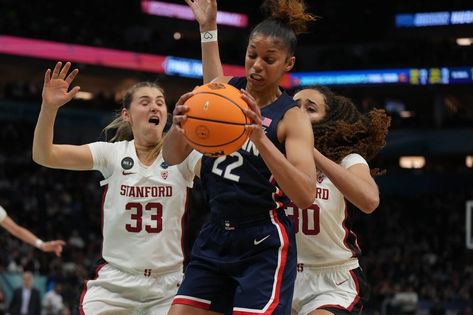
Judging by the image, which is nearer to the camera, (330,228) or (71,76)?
(71,76)

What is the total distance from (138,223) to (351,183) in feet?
5.01

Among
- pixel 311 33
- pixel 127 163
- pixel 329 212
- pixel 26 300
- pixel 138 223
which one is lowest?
pixel 26 300

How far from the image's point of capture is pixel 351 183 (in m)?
4.48

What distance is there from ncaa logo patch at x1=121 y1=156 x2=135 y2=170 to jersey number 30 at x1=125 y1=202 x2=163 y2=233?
0.26 meters

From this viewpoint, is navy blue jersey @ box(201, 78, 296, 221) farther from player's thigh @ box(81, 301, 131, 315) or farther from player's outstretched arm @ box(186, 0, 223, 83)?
player's thigh @ box(81, 301, 131, 315)

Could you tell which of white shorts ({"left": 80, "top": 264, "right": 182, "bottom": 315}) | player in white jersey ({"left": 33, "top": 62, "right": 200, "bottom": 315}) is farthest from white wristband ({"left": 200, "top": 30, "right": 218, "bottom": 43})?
white shorts ({"left": 80, "top": 264, "right": 182, "bottom": 315})

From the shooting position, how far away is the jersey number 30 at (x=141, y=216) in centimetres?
540

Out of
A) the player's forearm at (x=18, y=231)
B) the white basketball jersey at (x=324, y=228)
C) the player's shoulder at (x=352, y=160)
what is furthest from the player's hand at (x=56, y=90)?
the player's forearm at (x=18, y=231)

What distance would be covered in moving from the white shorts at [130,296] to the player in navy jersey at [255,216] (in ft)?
3.68

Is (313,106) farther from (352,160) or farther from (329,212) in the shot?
(329,212)

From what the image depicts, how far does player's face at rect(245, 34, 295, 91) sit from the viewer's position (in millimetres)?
4098

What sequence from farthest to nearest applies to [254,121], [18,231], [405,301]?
[405,301] → [18,231] → [254,121]

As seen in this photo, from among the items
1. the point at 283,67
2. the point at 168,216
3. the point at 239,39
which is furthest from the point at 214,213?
the point at 239,39

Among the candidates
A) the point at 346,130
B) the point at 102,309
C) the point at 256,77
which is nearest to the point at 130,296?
the point at 102,309
